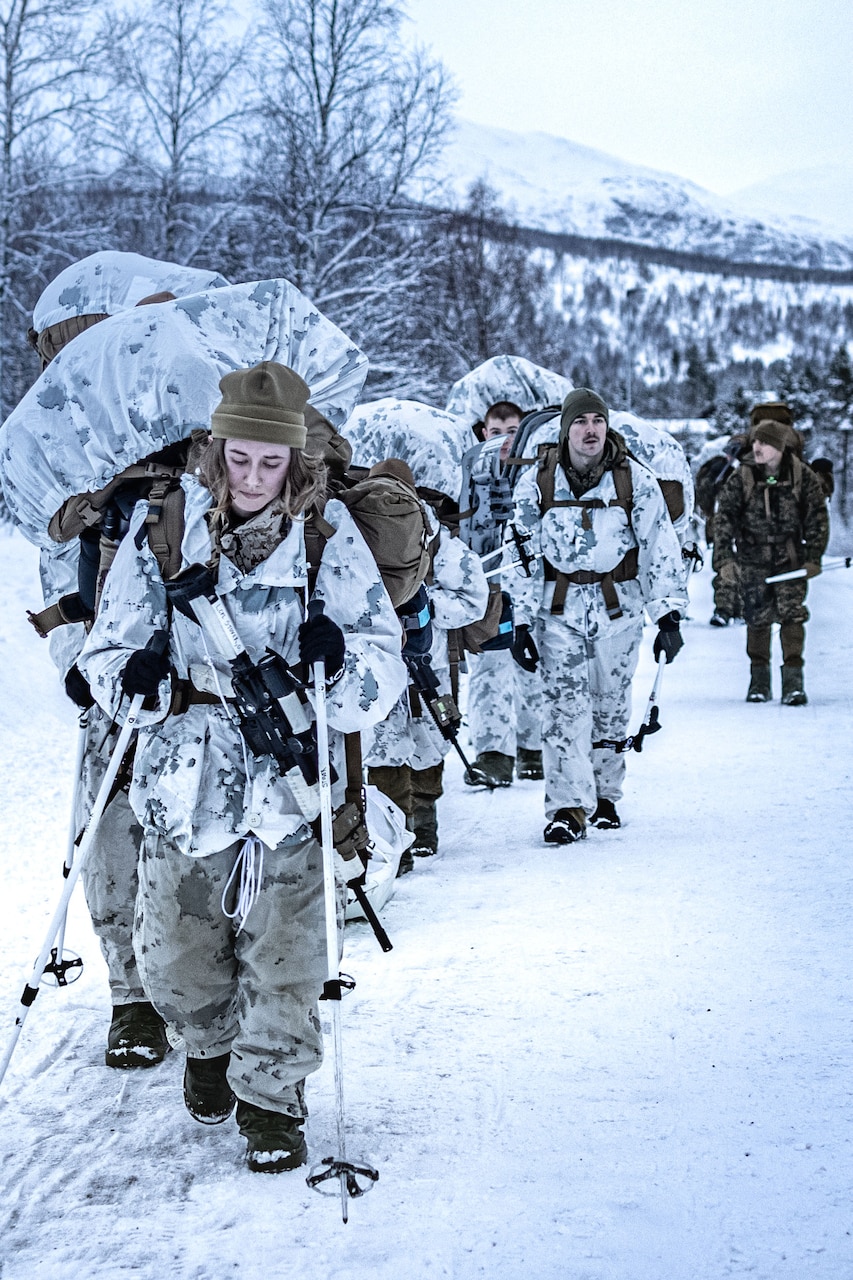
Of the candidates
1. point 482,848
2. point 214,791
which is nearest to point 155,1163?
point 214,791

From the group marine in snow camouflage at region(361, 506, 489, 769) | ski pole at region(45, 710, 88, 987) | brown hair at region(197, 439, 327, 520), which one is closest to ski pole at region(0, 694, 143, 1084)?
ski pole at region(45, 710, 88, 987)

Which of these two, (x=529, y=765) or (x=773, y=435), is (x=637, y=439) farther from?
(x=773, y=435)

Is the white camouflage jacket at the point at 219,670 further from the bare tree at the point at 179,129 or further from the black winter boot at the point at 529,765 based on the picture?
the bare tree at the point at 179,129

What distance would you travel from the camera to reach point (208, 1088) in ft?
9.75

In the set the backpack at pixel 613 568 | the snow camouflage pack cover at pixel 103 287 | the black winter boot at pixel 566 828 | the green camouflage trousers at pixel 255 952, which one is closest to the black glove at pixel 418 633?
the backpack at pixel 613 568

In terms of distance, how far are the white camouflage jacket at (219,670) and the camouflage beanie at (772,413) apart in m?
7.99

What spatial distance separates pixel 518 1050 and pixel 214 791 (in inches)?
Result: 52.6

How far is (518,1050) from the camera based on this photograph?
3434 millimetres

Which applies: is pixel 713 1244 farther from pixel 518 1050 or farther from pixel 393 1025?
pixel 393 1025

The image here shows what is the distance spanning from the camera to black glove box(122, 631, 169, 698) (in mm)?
2699

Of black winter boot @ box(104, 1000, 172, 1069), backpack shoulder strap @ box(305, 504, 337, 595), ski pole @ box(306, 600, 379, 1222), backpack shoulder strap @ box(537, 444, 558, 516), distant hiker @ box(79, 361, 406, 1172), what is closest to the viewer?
ski pole @ box(306, 600, 379, 1222)

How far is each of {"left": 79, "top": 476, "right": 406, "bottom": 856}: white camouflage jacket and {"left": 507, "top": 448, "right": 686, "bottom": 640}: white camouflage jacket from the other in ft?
9.69

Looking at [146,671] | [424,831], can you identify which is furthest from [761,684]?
[146,671]

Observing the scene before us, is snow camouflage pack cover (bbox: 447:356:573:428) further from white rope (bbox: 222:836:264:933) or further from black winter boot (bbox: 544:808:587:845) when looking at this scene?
white rope (bbox: 222:836:264:933)
